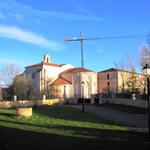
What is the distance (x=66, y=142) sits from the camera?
1480cm

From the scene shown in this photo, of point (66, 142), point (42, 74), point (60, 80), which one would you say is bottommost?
point (66, 142)

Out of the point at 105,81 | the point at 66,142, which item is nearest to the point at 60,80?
the point at 105,81

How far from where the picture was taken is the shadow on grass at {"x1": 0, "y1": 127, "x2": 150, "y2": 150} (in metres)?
13.6

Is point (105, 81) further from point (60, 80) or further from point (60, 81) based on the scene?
point (60, 81)

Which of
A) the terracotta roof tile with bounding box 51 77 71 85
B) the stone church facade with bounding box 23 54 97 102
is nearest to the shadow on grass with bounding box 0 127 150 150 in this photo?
the stone church facade with bounding box 23 54 97 102

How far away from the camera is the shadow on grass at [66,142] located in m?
13.6

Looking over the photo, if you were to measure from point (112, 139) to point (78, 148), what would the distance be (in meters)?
3.05

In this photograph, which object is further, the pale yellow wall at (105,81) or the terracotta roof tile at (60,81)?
the terracotta roof tile at (60,81)

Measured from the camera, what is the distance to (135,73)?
296 feet

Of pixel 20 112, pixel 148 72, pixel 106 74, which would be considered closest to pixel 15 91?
pixel 106 74

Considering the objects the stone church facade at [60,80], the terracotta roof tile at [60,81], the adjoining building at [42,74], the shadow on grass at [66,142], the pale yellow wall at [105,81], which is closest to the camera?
the shadow on grass at [66,142]

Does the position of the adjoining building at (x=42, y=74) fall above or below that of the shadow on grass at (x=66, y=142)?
above

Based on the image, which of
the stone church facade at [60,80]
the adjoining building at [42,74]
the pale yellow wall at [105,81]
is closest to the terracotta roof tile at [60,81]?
the stone church facade at [60,80]

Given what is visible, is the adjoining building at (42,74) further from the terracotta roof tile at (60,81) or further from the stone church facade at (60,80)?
the terracotta roof tile at (60,81)
